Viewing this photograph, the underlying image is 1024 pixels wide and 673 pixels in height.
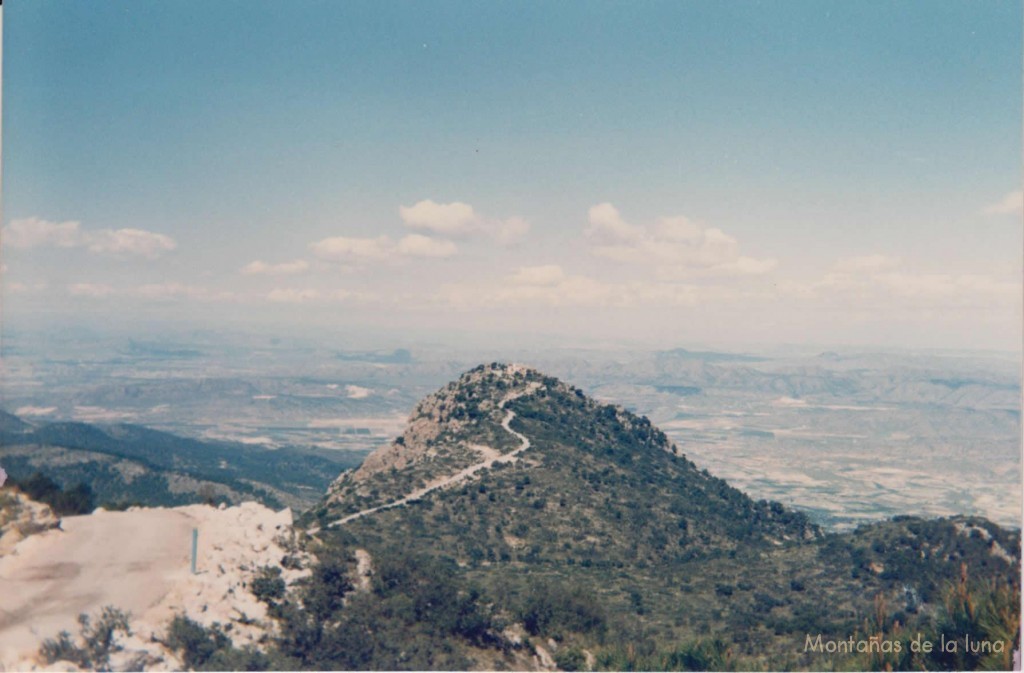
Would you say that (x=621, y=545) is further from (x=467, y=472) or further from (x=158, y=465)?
(x=158, y=465)

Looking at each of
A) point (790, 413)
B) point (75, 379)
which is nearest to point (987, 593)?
point (75, 379)

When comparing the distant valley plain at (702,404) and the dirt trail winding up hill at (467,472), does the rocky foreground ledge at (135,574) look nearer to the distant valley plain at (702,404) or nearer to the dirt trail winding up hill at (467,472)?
the dirt trail winding up hill at (467,472)

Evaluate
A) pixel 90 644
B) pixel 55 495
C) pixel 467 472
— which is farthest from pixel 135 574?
pixel 467 472

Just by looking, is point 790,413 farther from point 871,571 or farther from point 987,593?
point 987,593

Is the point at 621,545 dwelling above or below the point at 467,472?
below

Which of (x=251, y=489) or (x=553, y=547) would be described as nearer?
(x=553, y=547)

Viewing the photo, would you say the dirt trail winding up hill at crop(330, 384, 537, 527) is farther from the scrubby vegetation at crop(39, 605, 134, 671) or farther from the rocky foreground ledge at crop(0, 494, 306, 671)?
the scrubby vegetation at crop(39, 605, 134, 671)

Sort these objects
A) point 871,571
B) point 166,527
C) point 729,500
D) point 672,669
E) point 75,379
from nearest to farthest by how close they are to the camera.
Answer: point 672,669
point 166,527
point 871,571
point 729,500
point 75,379

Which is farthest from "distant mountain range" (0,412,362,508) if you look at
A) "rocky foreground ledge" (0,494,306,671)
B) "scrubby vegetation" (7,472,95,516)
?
"rocky foreground ledge" (0,494,306,671)

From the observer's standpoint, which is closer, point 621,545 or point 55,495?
point 55,495
